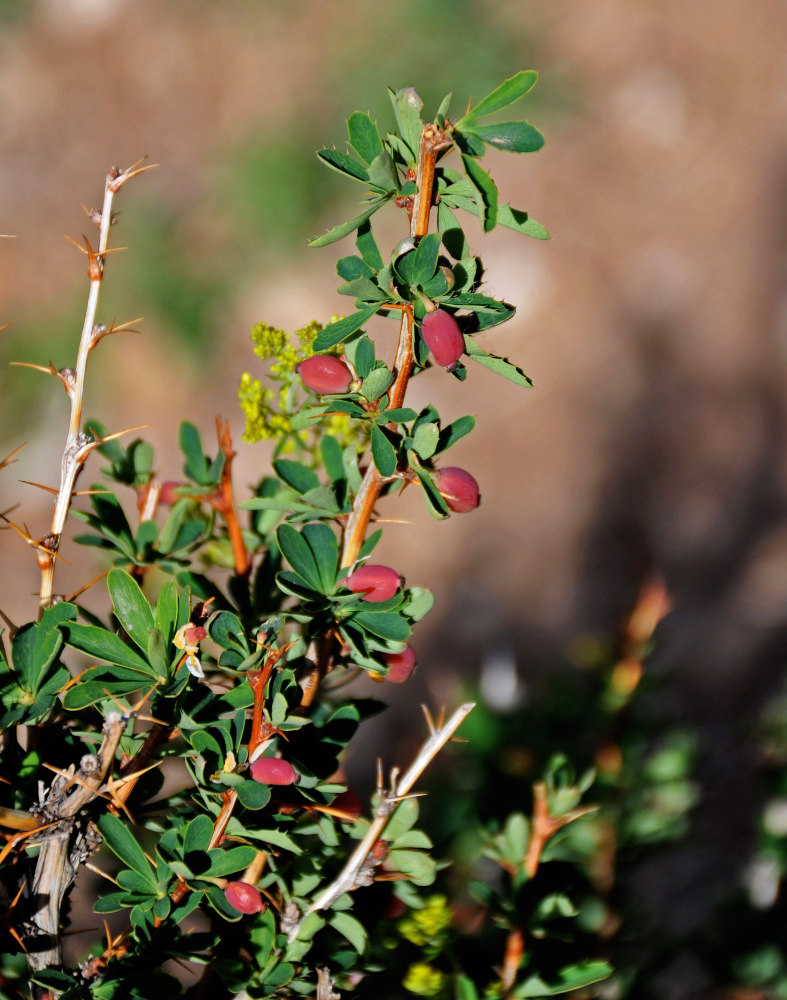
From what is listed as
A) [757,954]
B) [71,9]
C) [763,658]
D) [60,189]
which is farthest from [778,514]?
[71,9]

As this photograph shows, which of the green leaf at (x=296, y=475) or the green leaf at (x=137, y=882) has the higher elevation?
the green leaf at (x=296, y=475)

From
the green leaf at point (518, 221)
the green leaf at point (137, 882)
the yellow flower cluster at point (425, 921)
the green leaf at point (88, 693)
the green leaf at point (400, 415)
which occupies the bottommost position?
the yellow flower cluster at point (425, 921)

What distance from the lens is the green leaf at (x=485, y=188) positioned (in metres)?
0.41

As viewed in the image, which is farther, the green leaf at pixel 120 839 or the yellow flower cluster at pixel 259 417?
the yellow flower cluster at pixel 259 417

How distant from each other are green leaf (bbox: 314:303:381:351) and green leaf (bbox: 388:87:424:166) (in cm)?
8

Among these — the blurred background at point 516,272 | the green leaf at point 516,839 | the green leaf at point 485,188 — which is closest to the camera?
the green leaf at point 485,188

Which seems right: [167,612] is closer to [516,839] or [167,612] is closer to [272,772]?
[272,772]

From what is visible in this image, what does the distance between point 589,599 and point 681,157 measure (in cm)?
189

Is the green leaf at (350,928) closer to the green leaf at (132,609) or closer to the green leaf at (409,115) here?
the green leaf at (132,609)

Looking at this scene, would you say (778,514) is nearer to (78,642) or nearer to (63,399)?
(63,399)

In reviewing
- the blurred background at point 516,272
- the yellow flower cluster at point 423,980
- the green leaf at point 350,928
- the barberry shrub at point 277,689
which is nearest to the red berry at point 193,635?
the barberry shrub at point 277,689

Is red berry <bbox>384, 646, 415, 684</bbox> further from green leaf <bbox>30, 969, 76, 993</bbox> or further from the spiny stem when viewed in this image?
green leaf <bbox>30, 969, 76, 993</bbox>

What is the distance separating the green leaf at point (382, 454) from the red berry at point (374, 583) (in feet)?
0.19

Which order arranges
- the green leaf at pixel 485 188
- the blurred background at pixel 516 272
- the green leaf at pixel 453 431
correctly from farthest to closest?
the blurred background at pixel 516 272 < the green leaf at pixel 453 431 < the green leaf at pixel 485 188
